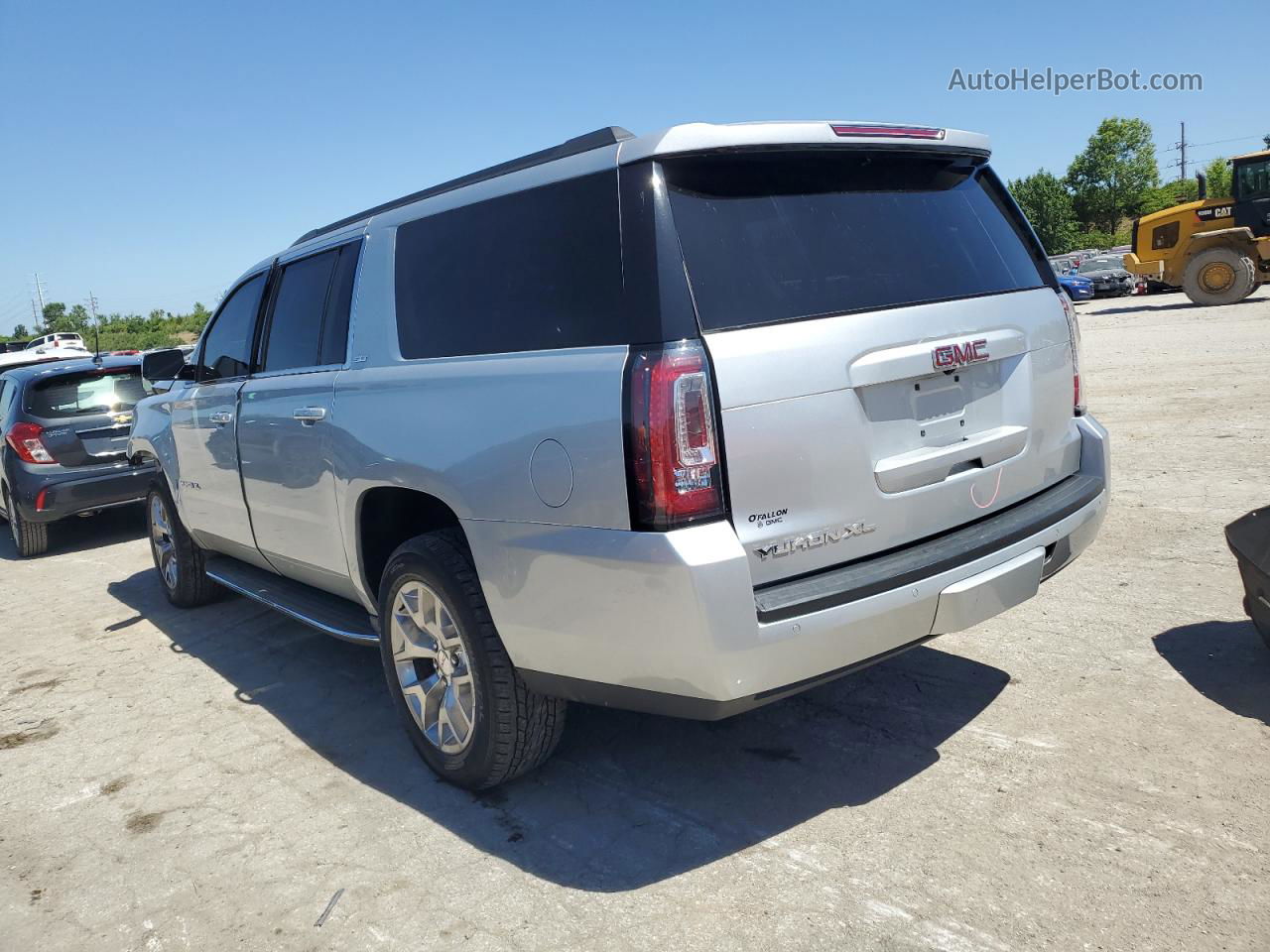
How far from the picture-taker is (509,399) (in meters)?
2.96

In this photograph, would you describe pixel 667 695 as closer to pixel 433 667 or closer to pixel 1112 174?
pixel 433 667

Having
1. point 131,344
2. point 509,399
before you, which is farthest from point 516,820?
point 131,344

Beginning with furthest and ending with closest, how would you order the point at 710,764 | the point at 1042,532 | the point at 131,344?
the point at 131,344 < the point at 710,764 < the point at 1042,532

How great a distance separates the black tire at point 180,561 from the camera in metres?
6.00

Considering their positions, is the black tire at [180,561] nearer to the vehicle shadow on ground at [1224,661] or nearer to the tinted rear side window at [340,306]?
the tinted rear side window at [340,306]

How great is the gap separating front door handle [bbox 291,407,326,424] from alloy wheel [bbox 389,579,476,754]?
2.87ft

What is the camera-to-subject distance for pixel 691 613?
8.22 feet

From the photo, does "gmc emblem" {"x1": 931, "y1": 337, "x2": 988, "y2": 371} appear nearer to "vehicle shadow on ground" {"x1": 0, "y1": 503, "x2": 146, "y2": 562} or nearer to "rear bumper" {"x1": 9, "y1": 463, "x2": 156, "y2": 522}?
"rear bumper" {"x1": 9, "y1": 463, "x2": 156, "y2": 522}

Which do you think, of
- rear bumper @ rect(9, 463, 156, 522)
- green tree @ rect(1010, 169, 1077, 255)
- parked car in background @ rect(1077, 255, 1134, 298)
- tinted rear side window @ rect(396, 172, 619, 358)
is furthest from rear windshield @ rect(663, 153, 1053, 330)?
green tree @ rect(1010, 169, 1077, 255)

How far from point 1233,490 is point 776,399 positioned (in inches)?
196

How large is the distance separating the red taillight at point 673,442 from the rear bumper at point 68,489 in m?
7.13

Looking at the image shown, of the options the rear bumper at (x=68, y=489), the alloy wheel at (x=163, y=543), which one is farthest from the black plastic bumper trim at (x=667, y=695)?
the rear bumper at (x=68, y=489)

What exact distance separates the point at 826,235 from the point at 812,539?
37.0 inches

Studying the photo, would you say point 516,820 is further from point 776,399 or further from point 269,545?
point 269,545
